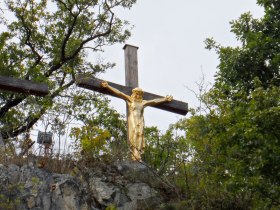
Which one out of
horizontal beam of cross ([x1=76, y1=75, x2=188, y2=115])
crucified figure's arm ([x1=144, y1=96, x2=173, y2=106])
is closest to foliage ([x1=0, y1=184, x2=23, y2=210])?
horizontal beam of cross ([x1=76, y1=75, x2=188, y2=115])

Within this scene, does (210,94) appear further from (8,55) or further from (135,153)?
(8,55)

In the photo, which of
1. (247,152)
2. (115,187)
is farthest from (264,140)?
(115,187)

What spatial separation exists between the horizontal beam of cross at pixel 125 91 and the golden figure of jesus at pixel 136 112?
0.13 meters

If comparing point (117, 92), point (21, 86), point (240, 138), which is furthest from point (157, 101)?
point (240, 138)

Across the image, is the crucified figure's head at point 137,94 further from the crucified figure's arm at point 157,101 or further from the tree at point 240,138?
the tree at point 240,138

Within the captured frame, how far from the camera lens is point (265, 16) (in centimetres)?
1216

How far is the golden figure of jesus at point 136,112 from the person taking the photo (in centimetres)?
1088

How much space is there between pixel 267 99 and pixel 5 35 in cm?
1027

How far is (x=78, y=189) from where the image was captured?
875 centimetres

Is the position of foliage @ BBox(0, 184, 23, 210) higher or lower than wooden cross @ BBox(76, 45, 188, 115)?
lower

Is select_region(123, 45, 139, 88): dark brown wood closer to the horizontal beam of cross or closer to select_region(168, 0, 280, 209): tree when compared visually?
the horizontal beam of cross

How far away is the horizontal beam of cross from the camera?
37.2 feet

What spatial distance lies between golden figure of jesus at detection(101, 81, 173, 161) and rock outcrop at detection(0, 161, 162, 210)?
3.32ft

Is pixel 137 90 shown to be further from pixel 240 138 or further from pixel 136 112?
pixel 240 138
